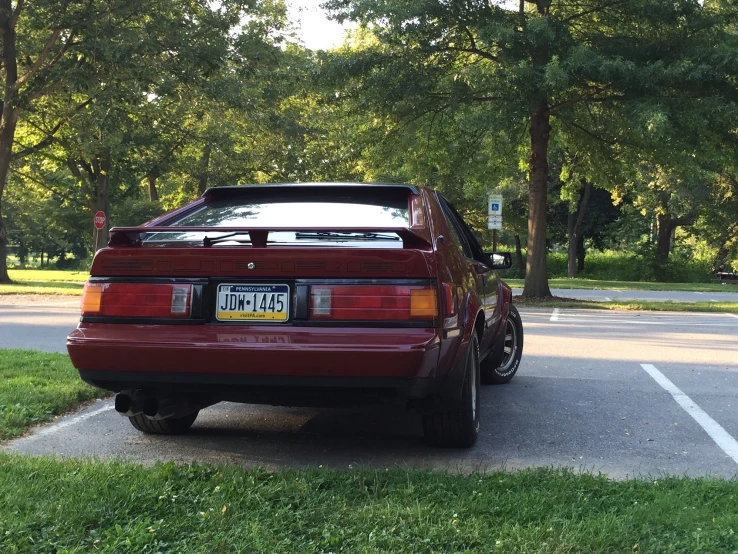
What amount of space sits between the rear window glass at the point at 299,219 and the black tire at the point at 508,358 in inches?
97.3

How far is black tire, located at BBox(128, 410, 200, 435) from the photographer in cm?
446

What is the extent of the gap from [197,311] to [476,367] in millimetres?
1825

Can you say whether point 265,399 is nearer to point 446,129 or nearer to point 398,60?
point 398,60

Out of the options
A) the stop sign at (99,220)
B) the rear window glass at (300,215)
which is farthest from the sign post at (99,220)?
the rear window glass at (300,215)

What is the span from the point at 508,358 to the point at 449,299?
10.5ft

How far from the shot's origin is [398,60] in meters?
16.7

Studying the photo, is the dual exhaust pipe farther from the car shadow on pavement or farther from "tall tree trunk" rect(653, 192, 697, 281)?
"tall tree trunk" rect(653, 192, 697, 281)

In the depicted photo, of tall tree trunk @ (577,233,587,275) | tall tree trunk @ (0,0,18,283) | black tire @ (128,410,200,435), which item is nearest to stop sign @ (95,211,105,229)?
tall tree trunk @ (0,0,18,283)

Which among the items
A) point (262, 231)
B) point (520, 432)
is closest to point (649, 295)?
point (520, 432)

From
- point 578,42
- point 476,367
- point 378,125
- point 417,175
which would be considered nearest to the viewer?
point 476,367

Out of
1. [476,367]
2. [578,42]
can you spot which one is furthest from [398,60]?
[476,367]

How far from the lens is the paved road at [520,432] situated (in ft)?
13.1

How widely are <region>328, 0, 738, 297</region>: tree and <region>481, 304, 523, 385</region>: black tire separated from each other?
8.55 metres

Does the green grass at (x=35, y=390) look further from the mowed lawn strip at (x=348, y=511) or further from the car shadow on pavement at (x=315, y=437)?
the mowed lawn strip at (x=348, y=511)
